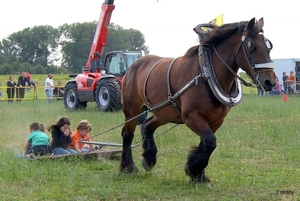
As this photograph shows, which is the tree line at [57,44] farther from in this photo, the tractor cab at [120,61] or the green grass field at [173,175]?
the green grass field at [173,175]

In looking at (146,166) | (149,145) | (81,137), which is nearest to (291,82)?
(81,137)

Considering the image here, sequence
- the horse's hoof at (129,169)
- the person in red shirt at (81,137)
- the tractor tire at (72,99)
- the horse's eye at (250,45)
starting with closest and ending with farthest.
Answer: the horse's eye at (250,45) < the horse's hoof at (129,169) < the person in red shirt at (81,137) < the tractor tire at (72,99)

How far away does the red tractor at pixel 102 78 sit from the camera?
55.9 feet

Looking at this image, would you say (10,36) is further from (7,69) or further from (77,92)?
(77,92)

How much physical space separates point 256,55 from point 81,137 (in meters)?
3.77

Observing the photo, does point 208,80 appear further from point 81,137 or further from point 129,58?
point 129,58

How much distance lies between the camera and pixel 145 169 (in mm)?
7203

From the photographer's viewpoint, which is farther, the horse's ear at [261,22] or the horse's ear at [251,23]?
the horse's ear at [261,22]

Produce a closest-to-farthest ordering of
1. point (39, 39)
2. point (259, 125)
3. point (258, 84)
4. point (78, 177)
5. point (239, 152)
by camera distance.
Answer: point (258, 84) < point (78, 177) < point (239, 152) < point (259, 125) < point (39, 39)

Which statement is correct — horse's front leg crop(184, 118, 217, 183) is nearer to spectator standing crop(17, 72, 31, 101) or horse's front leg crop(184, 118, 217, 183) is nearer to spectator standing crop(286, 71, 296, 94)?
spectator standing crop(17, 72, 31, 101)

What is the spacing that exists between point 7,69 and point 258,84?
65116 millimetres

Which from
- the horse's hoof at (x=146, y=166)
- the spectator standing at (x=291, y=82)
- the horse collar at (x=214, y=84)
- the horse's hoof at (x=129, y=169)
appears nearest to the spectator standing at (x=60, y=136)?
the horse's hoof at (x=129, y=169)

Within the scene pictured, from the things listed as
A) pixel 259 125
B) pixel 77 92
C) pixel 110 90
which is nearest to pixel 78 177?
pixel 259 125

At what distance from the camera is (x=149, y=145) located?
734 cm
